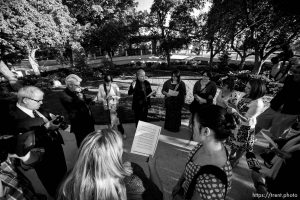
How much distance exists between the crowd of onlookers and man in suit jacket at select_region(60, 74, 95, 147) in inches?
0.7

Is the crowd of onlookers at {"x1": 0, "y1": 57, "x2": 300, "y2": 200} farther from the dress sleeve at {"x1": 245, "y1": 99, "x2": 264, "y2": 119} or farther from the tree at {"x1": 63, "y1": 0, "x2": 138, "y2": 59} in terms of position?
the tree at {"x1": 63, "y1": 0, "x2": 138, "y2": 59}

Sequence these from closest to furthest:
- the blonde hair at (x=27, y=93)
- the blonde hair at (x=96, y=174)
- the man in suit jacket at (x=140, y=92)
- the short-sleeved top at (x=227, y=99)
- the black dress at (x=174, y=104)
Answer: the blonde hair at (x=96, y=174) → the blonde hair at (x=27, y=93) → the short-sleeved top at (x=227, y=99) → the man in suit jacket at (x=140, y=92) → the black dress at (x=174, y=104)

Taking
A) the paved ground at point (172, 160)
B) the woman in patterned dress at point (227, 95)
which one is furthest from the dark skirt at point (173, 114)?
the woman in patterned dress at point (227, 95)

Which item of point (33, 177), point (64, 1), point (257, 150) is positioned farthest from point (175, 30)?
point (33, 177)

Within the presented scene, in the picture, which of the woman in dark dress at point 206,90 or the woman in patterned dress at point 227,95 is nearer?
the woman in patterned dress at point 227,95

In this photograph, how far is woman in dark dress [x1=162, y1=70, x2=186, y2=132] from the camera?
4.68 meters

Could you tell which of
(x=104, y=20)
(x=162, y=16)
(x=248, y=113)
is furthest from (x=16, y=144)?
(x=162, y=16)

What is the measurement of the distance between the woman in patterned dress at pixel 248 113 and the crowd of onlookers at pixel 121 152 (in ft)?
0.05

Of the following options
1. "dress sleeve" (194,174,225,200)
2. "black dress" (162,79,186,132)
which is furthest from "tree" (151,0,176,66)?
"dress sleeve" (194,174,225,200)

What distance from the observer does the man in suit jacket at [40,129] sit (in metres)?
2.28

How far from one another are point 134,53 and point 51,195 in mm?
33359

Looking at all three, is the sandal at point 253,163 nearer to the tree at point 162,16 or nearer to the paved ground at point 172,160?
the paved ground at point 172,160

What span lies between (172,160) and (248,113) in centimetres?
186

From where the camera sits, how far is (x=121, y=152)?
1.50 m
